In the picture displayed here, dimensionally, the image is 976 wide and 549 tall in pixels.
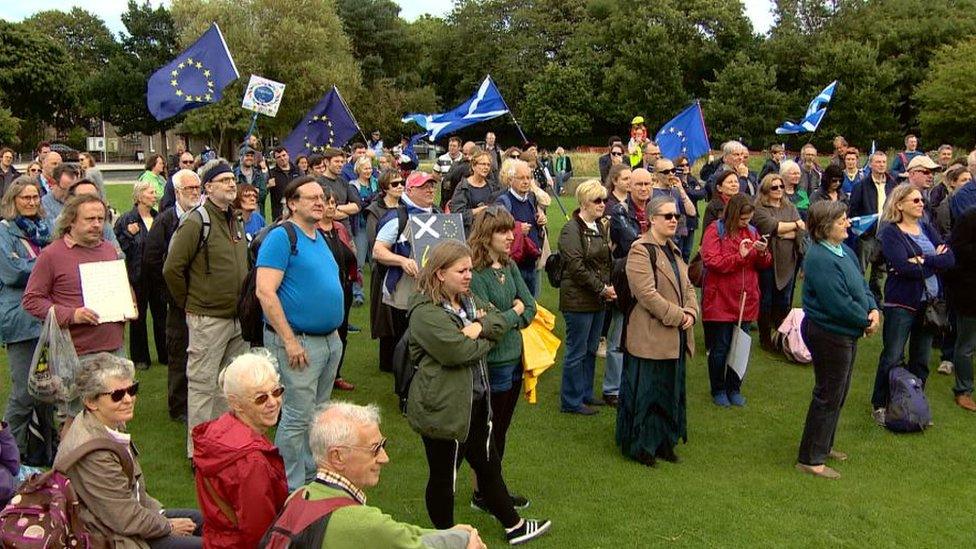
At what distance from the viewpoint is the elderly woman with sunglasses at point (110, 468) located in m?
3.65

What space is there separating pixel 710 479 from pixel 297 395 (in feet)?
9.88

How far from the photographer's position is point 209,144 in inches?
2232

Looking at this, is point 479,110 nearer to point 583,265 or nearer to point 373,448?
point 583,265

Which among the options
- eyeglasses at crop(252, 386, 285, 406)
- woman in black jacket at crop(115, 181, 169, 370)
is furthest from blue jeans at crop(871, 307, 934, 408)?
woman in black jacket at crop(115, 181, 169, 370)

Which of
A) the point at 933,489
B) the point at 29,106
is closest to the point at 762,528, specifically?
the point at 933,489

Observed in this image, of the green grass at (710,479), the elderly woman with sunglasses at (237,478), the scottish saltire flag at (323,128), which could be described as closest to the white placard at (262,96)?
the scottish saltire flag at (323,128)

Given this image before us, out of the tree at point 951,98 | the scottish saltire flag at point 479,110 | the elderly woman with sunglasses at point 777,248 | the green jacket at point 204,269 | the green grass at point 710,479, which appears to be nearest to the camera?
the green grass at point 710,479

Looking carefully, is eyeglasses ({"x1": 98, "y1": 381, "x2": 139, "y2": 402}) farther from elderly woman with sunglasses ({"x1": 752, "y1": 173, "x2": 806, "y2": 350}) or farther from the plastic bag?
elderly woman with sunglasses ({"x1": 752, "y1": 173, "x2": 806, "y2": 350})

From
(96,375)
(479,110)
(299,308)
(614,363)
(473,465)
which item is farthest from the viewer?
(479,110)

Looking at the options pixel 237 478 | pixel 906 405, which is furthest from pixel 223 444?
pixel 906 405

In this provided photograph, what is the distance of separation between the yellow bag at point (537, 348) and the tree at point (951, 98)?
4173 cm

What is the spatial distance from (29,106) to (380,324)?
66.8 meters

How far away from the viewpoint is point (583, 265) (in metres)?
7.03

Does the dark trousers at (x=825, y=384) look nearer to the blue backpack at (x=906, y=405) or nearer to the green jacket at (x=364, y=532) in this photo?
the blue backpack at (x=906, y=405)
